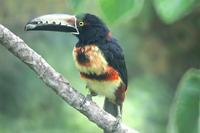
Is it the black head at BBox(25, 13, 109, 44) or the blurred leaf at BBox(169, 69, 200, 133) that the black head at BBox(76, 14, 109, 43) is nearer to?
the black head at BBox(25, 13, 109, 44)

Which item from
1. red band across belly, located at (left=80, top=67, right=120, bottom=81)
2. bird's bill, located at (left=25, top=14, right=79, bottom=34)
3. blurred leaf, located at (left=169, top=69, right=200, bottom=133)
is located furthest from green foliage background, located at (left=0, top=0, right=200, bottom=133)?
blurred leaf, located at (left=169, top=69, right=200, bottom=133)

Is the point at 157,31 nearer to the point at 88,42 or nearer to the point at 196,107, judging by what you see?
the point at 88,42

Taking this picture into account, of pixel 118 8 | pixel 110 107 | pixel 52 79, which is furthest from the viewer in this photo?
pixel 110 107

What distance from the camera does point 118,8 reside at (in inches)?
56.2

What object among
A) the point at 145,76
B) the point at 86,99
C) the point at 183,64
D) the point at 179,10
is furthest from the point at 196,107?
the point at 183,64

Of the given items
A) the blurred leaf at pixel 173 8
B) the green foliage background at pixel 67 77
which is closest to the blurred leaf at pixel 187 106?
the blurred leaf at pixel 173 8

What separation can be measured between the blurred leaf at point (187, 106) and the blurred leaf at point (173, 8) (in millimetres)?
158

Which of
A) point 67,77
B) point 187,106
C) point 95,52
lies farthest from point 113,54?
point 67,77

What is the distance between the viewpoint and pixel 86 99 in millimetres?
1833

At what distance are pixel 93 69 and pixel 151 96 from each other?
9.75ft

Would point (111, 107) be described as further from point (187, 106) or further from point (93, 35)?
point (187, 106)

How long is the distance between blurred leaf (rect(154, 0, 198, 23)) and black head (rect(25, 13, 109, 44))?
1.40 ft

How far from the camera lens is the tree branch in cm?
173

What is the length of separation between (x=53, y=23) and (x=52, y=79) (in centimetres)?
16
